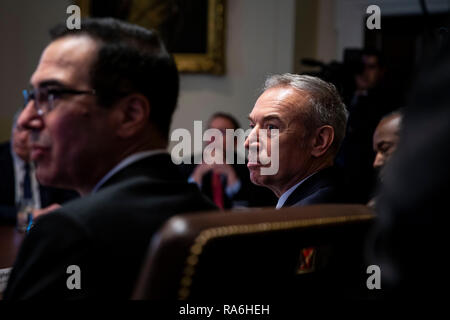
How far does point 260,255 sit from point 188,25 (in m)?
5.54

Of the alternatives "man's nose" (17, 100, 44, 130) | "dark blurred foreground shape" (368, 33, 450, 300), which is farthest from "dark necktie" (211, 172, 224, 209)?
"dark blurred foreground shape" (368, 33, 450, 300)

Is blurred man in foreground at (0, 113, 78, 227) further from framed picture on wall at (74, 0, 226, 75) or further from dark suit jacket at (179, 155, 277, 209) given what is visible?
framed picture on wall at (74, 0, 226, 75)

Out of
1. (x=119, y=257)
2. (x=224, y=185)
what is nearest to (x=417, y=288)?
(x=119, y=257)

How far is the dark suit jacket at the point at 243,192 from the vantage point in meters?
4.59

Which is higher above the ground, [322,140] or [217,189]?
[322,140]

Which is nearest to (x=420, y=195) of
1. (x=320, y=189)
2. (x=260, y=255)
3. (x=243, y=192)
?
(x=260, y=255)

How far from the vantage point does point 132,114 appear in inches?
56.9

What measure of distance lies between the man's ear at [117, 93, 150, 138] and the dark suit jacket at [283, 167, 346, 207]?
0.88 metres

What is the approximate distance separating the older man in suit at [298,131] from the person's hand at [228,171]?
8.74 ft

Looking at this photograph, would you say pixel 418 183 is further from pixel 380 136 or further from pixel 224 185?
pixel 224 185

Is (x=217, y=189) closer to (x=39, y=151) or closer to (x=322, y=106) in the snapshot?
(x=322, y=106)

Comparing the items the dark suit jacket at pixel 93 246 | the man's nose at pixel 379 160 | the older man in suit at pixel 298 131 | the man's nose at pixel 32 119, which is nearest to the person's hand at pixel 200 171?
the man's nose at pixel 379 160

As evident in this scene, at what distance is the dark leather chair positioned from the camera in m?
0.95
